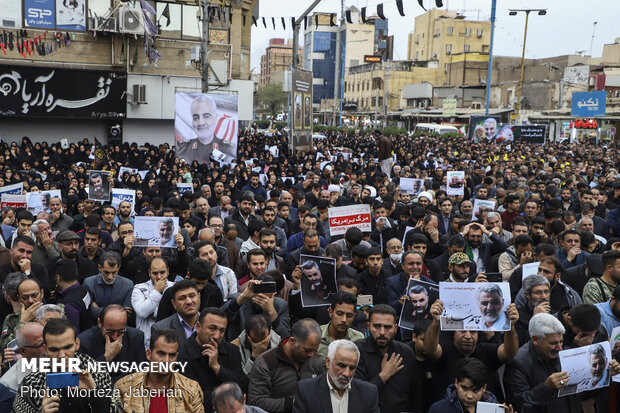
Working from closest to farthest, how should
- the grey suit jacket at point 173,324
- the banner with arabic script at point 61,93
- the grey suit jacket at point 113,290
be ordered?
the grey suit jacket at point 173,324
the grey suit jacket at point 113,290
the banner with arabic script at point 61,93

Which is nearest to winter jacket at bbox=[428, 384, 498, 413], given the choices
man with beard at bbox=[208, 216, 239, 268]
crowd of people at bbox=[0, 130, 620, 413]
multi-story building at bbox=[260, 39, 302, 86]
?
crowd of people at bbox=[0, 130, 620, 413]

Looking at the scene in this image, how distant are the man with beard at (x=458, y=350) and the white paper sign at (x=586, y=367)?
582 mm

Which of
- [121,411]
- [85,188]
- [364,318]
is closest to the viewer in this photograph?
[121,411]

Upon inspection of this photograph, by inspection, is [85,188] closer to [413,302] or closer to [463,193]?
[463,193]

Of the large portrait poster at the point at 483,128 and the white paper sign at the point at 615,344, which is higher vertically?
the large portrait poster at the point at 483,128

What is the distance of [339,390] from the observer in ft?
13.4

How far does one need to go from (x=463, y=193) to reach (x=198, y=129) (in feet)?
22.6

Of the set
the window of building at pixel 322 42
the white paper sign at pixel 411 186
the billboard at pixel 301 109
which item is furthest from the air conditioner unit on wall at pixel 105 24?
the window of building at pixel 322 42

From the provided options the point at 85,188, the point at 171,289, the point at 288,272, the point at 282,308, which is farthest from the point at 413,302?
the point at 85,188

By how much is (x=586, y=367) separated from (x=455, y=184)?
9.12m

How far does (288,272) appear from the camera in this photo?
770 cm

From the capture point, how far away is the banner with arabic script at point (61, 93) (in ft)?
83.5

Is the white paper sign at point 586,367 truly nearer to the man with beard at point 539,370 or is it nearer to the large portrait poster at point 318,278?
the man with beard at point 539,370

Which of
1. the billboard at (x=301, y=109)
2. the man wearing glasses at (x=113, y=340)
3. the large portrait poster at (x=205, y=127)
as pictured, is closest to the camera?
the man wearing glasses at (x=113, y=340)
